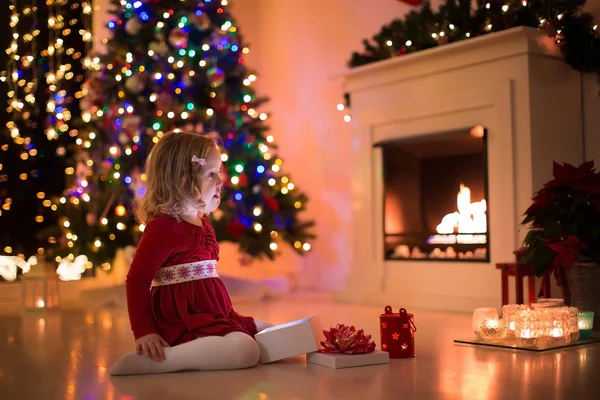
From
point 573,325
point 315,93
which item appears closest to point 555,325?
point 573,325

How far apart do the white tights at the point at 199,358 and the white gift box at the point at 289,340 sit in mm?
110

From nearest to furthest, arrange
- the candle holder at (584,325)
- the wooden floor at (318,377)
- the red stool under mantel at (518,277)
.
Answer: the wooden floor at (318,377), the candle holder at (584,325), the red stool under mantel at (518,277)

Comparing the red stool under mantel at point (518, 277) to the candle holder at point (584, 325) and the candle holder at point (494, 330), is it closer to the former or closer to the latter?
the candle holder at point (584, 325)

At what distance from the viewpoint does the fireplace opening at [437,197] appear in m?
4.78

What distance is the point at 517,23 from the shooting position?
4.56 metres

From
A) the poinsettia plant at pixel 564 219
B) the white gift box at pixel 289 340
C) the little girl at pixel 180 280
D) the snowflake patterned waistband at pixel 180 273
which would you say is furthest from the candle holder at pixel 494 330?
the snowflake patterned waistband at pixel 180 273

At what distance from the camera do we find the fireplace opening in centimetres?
478

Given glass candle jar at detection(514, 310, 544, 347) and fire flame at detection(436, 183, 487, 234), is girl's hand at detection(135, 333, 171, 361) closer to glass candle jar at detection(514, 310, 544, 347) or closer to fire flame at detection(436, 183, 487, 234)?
glass candle jar at detection(514, 310, 544, 347)

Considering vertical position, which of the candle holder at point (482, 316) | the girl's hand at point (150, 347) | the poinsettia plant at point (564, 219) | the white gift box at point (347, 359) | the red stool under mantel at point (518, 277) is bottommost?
the white gift box at point (347, 359)

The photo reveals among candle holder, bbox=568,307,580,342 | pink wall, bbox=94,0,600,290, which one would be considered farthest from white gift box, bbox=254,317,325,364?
pink wall, bbox=94,0,600,290

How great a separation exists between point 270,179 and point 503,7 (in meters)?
1.99

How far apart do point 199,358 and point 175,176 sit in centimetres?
61

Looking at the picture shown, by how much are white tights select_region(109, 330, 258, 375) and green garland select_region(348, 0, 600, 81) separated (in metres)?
2.86

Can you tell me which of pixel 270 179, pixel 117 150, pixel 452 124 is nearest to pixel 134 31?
pixel 117 150
